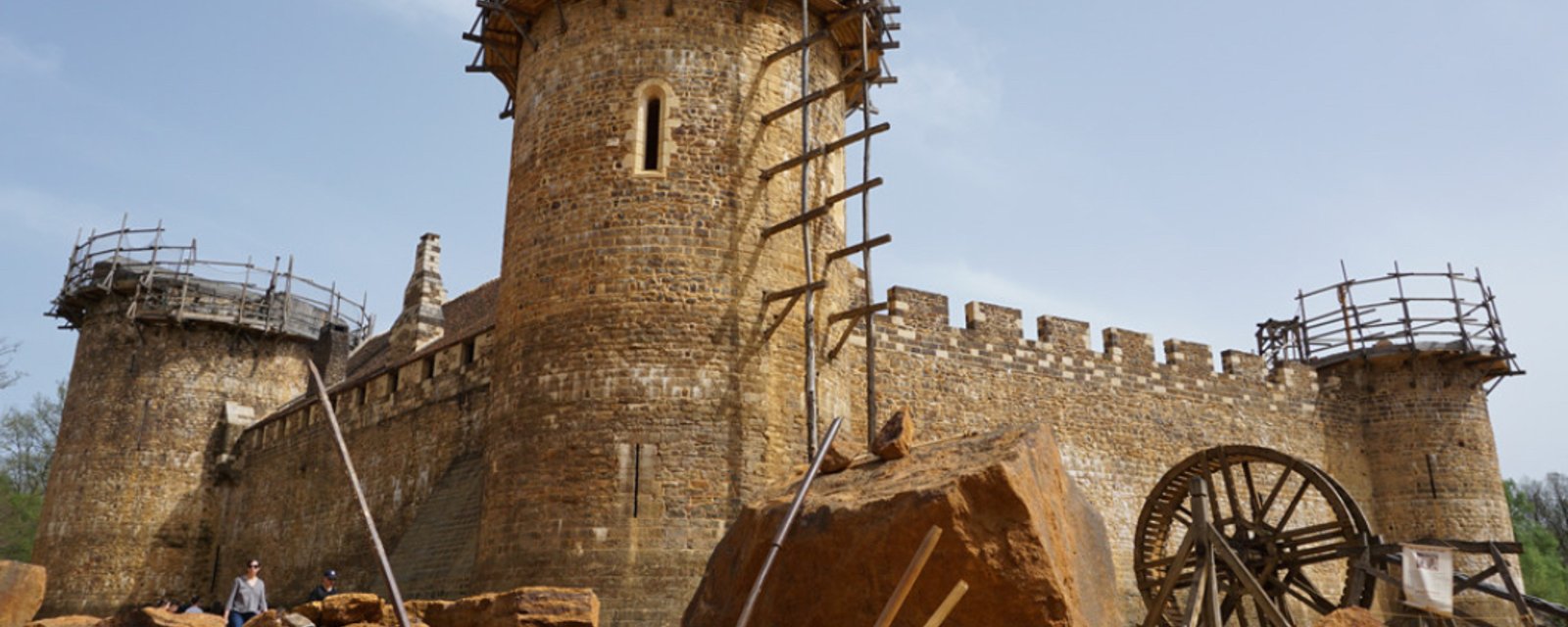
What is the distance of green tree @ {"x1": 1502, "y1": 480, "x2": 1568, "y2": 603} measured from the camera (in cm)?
3409

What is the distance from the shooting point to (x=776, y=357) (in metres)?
13.9

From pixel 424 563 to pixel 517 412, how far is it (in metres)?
2.98

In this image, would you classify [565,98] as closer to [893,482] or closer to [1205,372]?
[893,482]

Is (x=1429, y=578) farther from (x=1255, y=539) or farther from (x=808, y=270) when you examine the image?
(x=808, y=270)

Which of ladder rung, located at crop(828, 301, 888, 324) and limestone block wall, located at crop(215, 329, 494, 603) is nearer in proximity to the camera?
Answer: ladder rung, located at crop(828, 301, 888, 324)

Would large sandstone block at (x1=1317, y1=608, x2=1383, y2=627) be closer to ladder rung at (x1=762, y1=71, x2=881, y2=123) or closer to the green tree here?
ladder rung at (x1=762, y1=71, x2=881, y2=123)

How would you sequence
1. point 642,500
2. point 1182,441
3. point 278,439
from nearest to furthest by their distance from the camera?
point 642,500
point 1182,441
point 278,439

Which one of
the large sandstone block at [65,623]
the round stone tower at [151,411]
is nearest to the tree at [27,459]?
the round stone tower at [151,411]

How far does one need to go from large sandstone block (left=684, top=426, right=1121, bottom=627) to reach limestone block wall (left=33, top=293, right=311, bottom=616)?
72.0ft

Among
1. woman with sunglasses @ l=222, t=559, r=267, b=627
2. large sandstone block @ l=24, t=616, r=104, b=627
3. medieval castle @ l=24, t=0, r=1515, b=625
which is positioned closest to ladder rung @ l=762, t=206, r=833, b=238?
medieval castle @ l=24, t=0, r=1515, b=625

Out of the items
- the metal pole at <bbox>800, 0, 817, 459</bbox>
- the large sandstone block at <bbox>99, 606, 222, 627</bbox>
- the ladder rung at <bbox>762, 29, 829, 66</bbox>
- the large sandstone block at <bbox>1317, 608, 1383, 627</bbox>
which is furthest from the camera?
the ladder rung at <bbox>762, 29, 829, 66</bbox>

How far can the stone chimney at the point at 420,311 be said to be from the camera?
2594 cm

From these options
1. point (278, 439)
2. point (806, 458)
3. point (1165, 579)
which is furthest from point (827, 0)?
point (278, 439)

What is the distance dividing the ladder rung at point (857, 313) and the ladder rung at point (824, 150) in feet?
6.31
